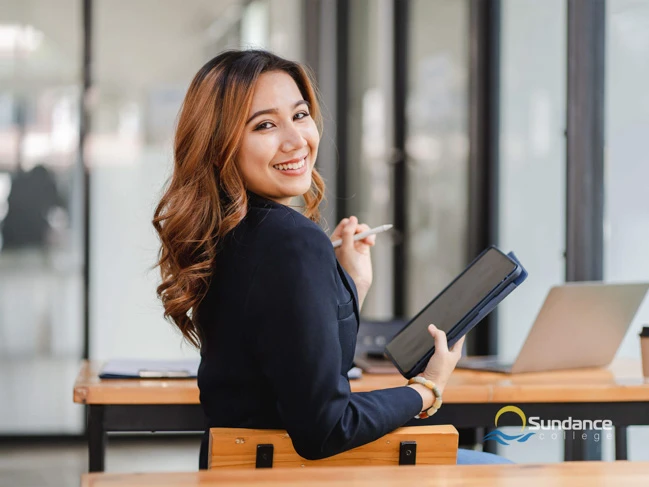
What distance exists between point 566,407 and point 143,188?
332cm

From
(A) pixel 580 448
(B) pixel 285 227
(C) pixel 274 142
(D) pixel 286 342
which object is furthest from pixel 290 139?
(A) pixel 580 448

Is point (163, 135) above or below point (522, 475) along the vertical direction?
above

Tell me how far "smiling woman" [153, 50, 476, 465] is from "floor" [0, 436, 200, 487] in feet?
9.41

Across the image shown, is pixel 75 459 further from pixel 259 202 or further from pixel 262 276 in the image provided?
pixel 262 276

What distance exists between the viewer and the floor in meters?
4.50

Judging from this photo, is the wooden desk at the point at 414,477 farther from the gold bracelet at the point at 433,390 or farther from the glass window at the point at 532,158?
the glass window at the point at 532,158

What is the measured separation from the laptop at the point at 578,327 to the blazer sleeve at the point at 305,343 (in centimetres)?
87

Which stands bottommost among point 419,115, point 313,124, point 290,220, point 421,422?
point 421,422

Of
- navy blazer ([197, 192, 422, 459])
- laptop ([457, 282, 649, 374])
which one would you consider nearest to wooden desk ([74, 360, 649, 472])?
Result: laptop ([457, 282, 649, 374])

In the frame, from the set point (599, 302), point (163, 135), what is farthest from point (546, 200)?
point (163, 135)

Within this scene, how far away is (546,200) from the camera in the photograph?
11.3 feet

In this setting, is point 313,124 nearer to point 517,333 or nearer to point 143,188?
point 517,333

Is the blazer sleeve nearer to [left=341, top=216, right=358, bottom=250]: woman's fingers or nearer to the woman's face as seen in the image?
the woman's face

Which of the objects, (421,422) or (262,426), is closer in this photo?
(262,426)
